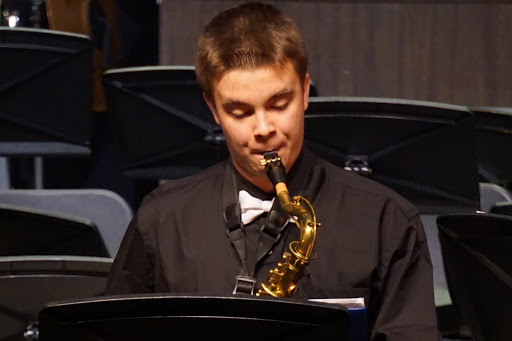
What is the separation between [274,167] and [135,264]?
1.27 ft

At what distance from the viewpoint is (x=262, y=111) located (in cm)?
199

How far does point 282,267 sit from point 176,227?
0.88ft

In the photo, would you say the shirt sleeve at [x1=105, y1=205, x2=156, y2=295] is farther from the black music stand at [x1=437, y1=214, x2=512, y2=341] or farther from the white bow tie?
the black music stand at [x1=437, y1=214, x2=512, y2=341]

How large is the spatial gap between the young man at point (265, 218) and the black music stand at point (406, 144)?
0.81 metres

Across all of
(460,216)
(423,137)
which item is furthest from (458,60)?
(460,216)

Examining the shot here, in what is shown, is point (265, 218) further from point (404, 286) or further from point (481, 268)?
point (481, 268)

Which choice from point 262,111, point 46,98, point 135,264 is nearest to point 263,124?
point 262,111

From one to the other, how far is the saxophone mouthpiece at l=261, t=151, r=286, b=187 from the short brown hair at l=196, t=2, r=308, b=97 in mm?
197

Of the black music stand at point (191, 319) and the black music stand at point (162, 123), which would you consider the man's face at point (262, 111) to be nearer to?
the black music stand at point (191, 319)

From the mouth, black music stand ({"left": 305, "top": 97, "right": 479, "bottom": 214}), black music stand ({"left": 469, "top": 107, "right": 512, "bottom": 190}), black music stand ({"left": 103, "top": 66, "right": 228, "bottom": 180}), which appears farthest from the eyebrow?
black music stand ({"left": 103, "top": 66, "right": 228, "bottom": 180})

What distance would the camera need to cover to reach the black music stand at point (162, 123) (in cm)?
345

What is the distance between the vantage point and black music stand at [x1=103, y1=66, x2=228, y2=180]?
3.45m

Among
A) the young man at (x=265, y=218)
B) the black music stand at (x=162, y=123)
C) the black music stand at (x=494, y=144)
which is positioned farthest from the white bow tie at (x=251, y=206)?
the black music stand at (x=162, y=123)

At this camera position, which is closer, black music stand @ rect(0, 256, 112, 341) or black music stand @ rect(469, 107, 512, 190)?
black music stand @ rect(0, 256, 112, 341)
